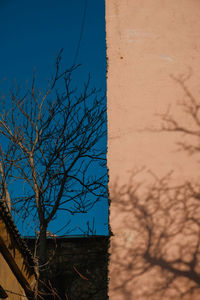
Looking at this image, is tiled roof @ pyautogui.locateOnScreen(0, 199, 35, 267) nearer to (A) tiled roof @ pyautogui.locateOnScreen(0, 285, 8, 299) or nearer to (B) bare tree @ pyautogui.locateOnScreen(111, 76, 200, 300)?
(A) tiled roof @ pyautogui.locateOnScreen(0, 285, 8, 299)

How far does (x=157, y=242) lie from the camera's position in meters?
2.53

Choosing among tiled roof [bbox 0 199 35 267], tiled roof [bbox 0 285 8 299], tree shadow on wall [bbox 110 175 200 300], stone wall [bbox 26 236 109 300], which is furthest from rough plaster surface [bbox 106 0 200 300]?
stone wall [bbox 26 236 109 300]

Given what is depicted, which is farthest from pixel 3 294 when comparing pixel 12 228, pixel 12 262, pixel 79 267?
pixel 79 267

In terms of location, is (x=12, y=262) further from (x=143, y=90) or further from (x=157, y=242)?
(x=143, y=90)

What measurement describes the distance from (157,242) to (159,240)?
0.08ft

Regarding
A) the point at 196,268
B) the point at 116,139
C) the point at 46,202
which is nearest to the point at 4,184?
the point at 46,202

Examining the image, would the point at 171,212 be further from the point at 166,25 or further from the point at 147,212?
the point at 166,25

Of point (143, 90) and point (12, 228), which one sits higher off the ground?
point (143, 90)

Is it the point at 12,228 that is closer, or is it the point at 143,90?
the point at 143,90

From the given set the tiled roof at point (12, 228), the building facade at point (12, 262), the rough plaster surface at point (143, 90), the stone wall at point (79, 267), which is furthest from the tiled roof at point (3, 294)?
the stone wall at point (79, 267)

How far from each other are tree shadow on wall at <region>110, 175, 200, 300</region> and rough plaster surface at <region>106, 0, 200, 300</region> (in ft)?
0.04

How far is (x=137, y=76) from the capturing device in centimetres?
359

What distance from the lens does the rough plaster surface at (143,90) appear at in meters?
2.65

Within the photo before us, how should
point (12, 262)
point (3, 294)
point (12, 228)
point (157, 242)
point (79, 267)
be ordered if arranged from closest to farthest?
point (157, 242) < point (12, 228) < point (3, 294) < point (12, 262) < point (79, 267)
